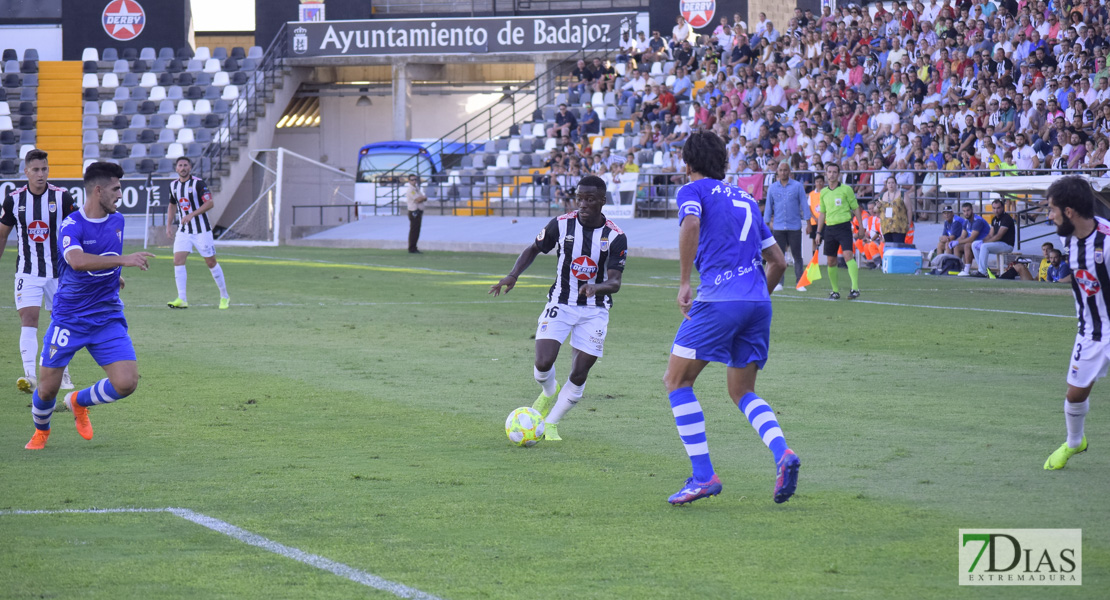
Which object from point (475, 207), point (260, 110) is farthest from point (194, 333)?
point (260, 110)

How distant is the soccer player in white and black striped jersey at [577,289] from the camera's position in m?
Result: 8.90

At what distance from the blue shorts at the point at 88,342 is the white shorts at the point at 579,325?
2.64m

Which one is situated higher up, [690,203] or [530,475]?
[690,203]

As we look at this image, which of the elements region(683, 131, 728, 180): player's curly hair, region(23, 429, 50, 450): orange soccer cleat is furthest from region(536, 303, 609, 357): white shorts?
region(23, 429, 50, 450): orange soccer cleat

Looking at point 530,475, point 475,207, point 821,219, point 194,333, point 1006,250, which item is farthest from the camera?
point 475,207

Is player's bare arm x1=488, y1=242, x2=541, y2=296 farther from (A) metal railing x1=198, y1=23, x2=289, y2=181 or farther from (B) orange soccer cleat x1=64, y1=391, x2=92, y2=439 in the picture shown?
(A) metal railing x1=198, y1=23, x2=289, y2=181

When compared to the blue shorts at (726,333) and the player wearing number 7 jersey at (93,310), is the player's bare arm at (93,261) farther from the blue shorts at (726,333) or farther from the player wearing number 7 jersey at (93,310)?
the blue shorts at (726,333)

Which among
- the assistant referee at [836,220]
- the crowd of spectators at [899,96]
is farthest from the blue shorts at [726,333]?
the crowd of spectators at [899,96]

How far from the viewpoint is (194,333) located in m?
15.7

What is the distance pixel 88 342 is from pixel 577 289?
3.10 m

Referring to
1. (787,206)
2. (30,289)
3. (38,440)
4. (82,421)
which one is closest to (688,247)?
(82,421)

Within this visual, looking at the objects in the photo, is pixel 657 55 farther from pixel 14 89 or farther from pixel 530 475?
pixel 530 475

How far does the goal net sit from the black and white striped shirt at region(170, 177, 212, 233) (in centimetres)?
1975

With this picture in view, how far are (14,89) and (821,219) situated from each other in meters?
35.0
